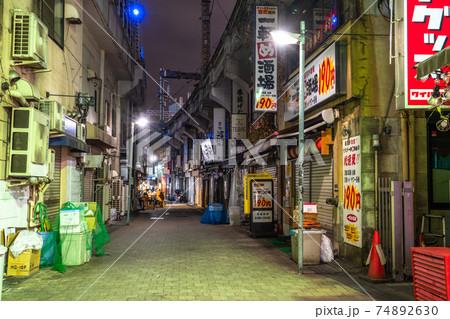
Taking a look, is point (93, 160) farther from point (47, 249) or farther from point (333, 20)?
point (333, 20)

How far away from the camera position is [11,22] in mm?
8453

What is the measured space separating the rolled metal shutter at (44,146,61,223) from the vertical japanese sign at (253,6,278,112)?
7.99 meters

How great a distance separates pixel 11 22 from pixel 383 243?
10651 mm

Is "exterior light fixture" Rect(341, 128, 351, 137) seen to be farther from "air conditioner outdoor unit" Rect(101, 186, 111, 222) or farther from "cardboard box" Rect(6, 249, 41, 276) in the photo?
"air conditioner outdoor unit" Rect(101, 186, 111, 222)

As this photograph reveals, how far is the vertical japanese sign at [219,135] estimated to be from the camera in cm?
2575

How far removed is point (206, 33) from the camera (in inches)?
1848

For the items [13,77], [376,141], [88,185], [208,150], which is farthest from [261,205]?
[208,150]

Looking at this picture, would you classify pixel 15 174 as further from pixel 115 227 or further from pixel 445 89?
pixel 115 227

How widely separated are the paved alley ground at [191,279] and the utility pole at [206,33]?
3766 cm

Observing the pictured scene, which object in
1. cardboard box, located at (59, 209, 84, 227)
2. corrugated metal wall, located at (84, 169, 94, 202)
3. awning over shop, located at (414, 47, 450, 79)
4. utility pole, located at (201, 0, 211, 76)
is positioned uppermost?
utility pole, located at (201, 0, 211, 76)

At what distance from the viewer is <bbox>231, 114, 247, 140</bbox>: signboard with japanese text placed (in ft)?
69.5

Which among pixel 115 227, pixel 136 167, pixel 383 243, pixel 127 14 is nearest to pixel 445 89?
pixel 383 243

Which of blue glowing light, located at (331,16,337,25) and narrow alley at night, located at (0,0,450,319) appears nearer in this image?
narrow alley at night, located at (0,0,450,319)

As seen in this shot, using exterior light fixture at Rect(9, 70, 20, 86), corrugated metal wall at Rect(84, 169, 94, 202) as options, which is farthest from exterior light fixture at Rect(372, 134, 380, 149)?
corrugated metal wall at Rect(84, 169, 94, 202)
